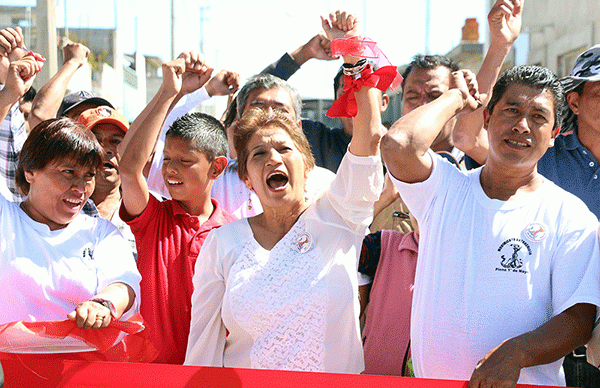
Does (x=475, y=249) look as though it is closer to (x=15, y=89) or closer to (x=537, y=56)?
(x=15, y=89)

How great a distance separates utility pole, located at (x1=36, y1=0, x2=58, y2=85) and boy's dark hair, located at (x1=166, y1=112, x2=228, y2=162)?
11.9ft

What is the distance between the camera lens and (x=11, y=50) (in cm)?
263

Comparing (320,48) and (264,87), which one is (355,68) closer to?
(264,87)

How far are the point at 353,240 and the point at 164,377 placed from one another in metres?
0.75

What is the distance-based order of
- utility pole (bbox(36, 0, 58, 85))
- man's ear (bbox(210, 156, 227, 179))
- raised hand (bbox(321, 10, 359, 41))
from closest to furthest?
1. raised hand (bbox(321, 10, 359, 41))
2. man's ear (bbox(210, 156, 227, 179))
3. utility pole (bbox(36, 0, 58, 85))

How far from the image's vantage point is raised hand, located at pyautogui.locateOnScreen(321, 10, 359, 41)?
6.99ft

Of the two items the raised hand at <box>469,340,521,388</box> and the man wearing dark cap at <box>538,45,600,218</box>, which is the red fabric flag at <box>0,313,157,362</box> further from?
the man wearing dark cap at <box>538,45,600,218</box>

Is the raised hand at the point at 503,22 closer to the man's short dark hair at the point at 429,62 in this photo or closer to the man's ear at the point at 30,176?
the man's short dark hair at the point at 429,62

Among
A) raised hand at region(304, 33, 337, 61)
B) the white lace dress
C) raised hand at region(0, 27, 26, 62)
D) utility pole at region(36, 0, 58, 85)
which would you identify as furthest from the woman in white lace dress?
utility pole at region(36, 0, 58, 85)

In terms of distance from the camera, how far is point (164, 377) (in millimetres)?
1796

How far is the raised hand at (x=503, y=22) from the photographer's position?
8.06ft

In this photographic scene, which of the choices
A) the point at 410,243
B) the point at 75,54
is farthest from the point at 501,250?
the point at 75,54

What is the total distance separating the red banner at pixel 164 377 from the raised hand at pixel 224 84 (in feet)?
6.14

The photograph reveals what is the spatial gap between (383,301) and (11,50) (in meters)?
1.96
